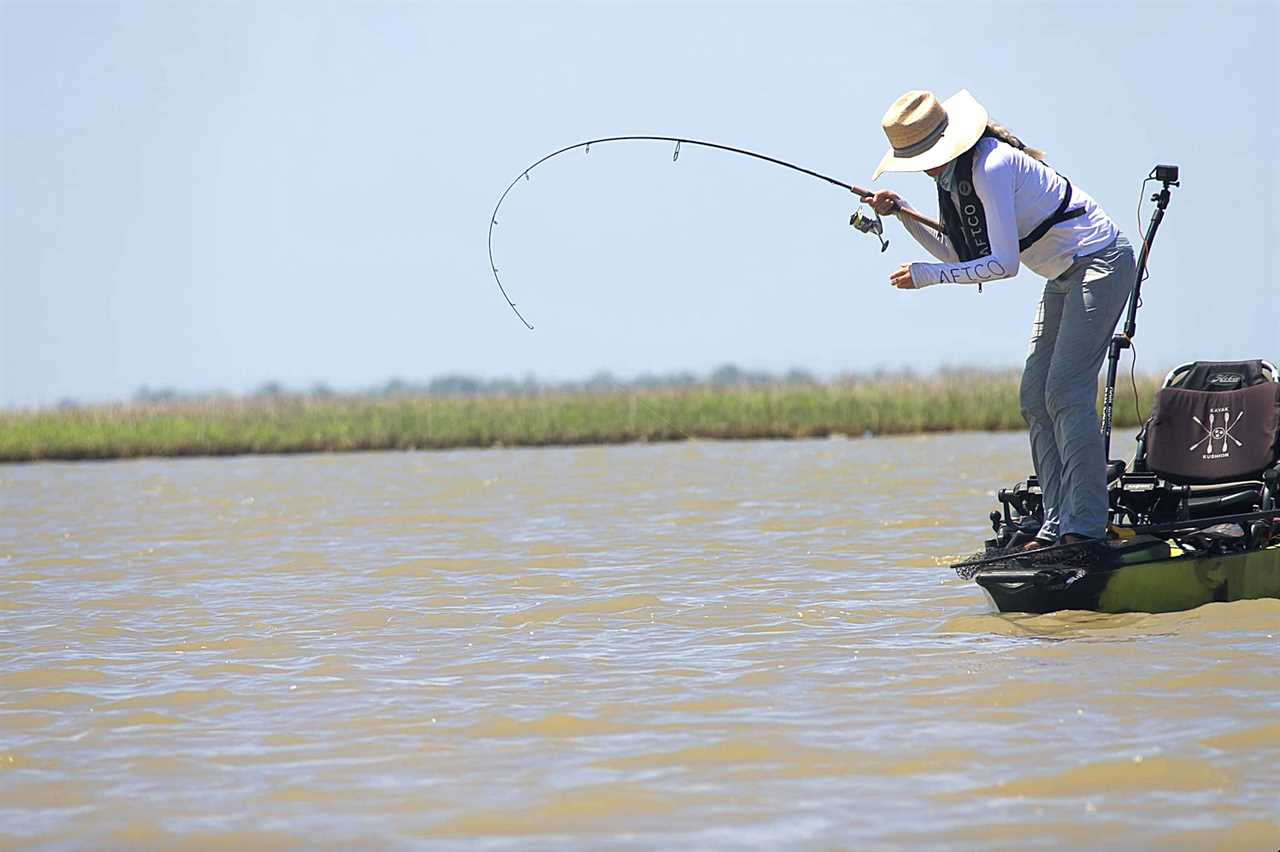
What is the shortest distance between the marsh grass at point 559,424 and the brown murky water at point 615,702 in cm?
1459

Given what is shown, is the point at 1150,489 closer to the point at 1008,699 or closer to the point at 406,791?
the point at 1008,699

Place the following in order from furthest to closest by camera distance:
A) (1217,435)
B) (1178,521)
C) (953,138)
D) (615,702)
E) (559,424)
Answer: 1. (559,424)
2. (1217,435)
3. (1178,521)
4. (953,138)
5. (615,702)

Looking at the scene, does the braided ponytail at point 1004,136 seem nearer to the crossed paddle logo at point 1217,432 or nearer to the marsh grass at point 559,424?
the crossed paddle logo at point 1217,432

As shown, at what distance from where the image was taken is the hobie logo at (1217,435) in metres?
8.17

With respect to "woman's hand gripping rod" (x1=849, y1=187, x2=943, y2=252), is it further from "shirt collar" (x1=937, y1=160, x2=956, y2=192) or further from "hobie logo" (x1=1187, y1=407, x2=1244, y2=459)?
"hobie logo" (x1=1187, y1=407, x2=1244, y2=459)

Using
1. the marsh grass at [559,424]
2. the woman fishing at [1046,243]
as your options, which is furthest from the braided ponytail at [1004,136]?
the marsh grass at [559,424]

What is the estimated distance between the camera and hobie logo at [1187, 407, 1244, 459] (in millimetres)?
8172

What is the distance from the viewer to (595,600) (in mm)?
8914

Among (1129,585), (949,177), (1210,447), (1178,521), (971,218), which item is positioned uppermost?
(949,177)

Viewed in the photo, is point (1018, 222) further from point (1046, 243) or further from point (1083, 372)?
point (1083, 372)

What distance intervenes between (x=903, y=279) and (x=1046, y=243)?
68 centimetres

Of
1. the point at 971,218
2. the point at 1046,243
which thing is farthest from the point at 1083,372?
the point at 971,218

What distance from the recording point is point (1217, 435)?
26.9 ft

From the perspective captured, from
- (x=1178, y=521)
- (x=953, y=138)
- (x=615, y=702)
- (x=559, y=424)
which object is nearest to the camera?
(x=615, y=702)
